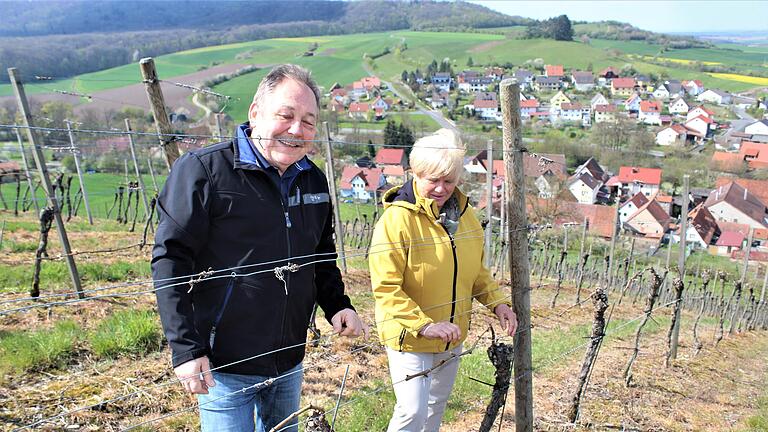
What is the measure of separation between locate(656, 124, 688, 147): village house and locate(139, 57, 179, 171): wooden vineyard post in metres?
60.5

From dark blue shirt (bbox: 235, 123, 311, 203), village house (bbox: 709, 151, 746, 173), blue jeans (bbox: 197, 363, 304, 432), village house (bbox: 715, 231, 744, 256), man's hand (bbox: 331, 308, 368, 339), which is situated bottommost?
village house (bbox: 715, 231, 744, 256)

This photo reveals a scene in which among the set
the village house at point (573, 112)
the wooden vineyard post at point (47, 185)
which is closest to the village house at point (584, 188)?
the village house at point (573, 112)

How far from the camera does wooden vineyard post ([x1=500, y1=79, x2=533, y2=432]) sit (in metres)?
2.68

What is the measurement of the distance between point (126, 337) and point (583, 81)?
8278 cm

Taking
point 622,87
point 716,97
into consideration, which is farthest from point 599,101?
point 716,97

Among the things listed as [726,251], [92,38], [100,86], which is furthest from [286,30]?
[726,251]

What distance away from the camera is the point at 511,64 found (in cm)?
8550

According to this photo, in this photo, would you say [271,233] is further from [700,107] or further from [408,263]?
[700,107]

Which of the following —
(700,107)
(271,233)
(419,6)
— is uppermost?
(419,6)

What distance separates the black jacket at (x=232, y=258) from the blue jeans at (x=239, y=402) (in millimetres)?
53

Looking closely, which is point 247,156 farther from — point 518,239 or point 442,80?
point 442,80

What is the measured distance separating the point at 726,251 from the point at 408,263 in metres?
37.7

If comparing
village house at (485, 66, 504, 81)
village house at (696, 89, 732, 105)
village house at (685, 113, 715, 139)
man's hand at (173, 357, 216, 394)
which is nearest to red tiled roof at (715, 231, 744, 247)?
village house at (685, 113, 715, 139)

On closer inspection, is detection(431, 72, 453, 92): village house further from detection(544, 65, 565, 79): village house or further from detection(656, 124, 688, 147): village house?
detection(656, 124, 688, 147): village house
